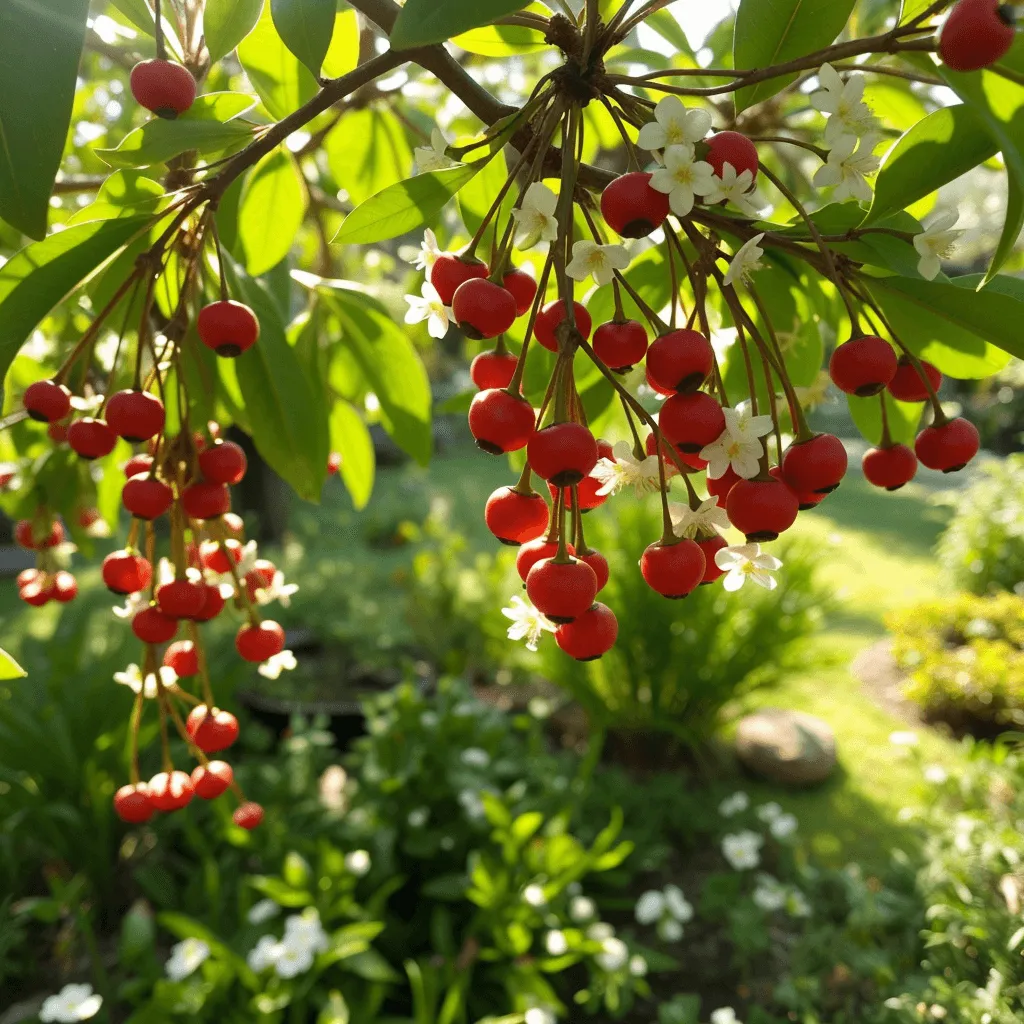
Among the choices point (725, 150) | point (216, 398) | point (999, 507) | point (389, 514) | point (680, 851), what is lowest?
point (680, 851)

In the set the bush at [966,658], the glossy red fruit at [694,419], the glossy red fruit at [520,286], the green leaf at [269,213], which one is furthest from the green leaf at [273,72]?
the bush at [966,658]

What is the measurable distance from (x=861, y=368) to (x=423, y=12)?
392mm

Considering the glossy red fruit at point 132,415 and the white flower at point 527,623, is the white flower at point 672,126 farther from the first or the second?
the glossy red fruit at point 132,415

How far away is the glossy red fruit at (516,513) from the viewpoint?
1.93 feet

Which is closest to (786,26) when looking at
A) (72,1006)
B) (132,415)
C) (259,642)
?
(132,415)

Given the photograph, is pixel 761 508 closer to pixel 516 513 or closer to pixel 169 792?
pixel 516 513

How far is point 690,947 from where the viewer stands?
2.30 metres

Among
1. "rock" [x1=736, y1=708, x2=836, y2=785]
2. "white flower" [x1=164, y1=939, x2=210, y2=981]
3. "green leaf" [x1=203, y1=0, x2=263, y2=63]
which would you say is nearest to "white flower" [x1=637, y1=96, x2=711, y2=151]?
"green leaf" [x1=203, y1=0, x2=263, y2=63]

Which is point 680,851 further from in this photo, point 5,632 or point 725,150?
point 5,632

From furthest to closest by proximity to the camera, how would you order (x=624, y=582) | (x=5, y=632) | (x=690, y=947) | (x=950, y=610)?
(x=5, y=632) → (x=950, y=610) → (x=624, y=582) → (x=690, y=947)

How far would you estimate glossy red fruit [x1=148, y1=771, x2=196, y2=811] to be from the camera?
2.97 feet

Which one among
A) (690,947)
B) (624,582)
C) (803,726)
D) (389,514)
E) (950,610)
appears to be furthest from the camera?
(389,514)

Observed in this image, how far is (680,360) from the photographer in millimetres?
530

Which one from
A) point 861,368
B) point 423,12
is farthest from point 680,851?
point 423,12
